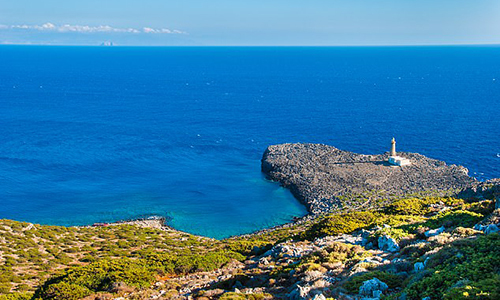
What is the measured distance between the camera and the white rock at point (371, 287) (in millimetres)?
18102

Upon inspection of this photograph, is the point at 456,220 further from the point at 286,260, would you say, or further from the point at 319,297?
the point at 319,297

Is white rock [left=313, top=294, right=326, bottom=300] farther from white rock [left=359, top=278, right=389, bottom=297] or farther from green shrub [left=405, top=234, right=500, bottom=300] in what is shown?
green shrub [left=405, top=234, right=500, bottom=300]

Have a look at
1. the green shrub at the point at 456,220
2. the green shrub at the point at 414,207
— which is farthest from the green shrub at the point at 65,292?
the green shrub at the point at 414,207

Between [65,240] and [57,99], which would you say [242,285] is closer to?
[65,240]

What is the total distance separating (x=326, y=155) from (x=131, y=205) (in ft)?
123

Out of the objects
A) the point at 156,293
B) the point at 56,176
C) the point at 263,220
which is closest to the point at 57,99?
the point at 56,176

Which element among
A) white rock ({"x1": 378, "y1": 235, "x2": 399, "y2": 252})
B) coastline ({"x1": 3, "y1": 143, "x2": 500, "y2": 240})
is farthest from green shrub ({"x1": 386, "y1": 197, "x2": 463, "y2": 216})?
white rock ({"x1": 378, "y1": 235, "x2": 399, "y2": 252})

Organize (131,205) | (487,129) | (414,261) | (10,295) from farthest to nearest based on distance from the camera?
(487,129) < (131,205) < (10,295) < (414,261)

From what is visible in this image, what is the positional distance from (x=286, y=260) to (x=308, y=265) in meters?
4.08

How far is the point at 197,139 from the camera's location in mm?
100312

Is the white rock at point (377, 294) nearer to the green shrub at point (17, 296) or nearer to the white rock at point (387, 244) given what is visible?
the white rock at point (387, 244)

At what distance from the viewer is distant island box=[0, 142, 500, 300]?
18266 millimetres

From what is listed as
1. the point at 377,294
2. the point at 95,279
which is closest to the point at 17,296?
the point at 95,279

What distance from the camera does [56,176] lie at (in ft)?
249
